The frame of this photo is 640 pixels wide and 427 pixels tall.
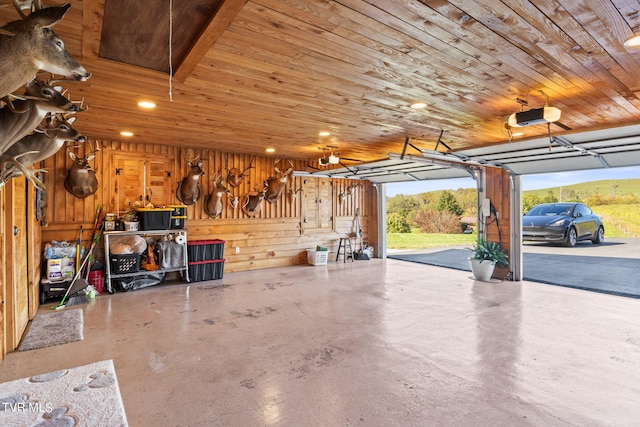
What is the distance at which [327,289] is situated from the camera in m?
5.76

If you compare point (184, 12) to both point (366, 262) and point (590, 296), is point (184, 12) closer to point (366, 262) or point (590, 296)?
point (590, 296)

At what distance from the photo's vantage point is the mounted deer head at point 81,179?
531 centimetres

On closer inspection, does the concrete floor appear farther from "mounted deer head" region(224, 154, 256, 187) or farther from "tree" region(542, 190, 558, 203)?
"tree" region(542, 190, 558, 203)

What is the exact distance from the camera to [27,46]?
1415 millimetres

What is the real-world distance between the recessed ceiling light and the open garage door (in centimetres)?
209

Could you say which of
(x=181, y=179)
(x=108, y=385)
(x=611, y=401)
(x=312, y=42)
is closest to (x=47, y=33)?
(x=312, y=42)

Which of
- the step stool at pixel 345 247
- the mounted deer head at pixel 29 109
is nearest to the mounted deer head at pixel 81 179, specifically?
the mounted deer head at pixel 29 109

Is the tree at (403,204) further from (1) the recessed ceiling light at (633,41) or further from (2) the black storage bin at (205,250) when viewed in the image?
(1) the recessed ceiling light at (633,41)

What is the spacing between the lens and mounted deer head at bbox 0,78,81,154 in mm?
1742

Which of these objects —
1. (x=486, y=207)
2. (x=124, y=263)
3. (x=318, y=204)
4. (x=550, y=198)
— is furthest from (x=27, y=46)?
(x=550, y=198)

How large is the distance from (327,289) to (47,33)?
5027 mm

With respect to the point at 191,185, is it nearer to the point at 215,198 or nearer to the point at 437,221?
the point at 215,198

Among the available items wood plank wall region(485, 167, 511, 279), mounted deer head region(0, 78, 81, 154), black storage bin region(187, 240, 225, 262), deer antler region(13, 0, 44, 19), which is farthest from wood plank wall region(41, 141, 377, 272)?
deer antler region(13, 0, 44, 19)

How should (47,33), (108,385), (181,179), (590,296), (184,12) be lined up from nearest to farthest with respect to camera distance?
1. (47,33)
2. (184,12)
3. (108,385)
4. (590,296)
5. (181,179)
